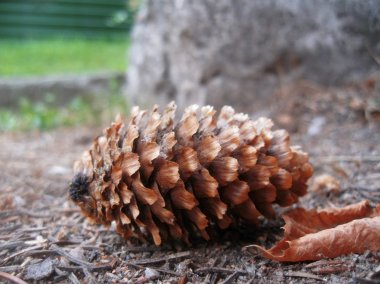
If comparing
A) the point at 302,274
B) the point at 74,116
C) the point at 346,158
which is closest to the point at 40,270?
the point at 302,274

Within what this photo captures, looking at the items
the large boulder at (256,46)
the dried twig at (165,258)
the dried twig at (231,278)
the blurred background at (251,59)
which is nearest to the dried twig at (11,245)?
the dried twig at (165,258)

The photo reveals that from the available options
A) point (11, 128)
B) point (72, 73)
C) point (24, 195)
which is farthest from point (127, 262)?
point (72, 73)

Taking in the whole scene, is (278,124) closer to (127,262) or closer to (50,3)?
(127,262)

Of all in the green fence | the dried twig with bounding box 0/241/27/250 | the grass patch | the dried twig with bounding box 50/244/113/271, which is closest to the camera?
the dried twig with bounding box 50/244/113/271

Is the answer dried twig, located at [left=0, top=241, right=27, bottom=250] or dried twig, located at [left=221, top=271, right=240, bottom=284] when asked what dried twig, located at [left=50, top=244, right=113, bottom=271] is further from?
dried twig, located at [left=221, top=271, right=240, bottom=284]

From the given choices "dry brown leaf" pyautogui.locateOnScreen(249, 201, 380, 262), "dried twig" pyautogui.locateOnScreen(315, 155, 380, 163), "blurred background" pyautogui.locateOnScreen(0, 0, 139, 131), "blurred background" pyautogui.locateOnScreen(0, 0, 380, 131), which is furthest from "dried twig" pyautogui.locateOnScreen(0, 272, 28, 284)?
"blurred background" pyautogui.locateOnScreen(0, 0, 139, 131)

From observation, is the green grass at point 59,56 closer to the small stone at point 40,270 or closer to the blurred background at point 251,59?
the blurred background at point 251,59

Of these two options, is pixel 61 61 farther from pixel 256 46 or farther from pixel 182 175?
pixel 182 175
